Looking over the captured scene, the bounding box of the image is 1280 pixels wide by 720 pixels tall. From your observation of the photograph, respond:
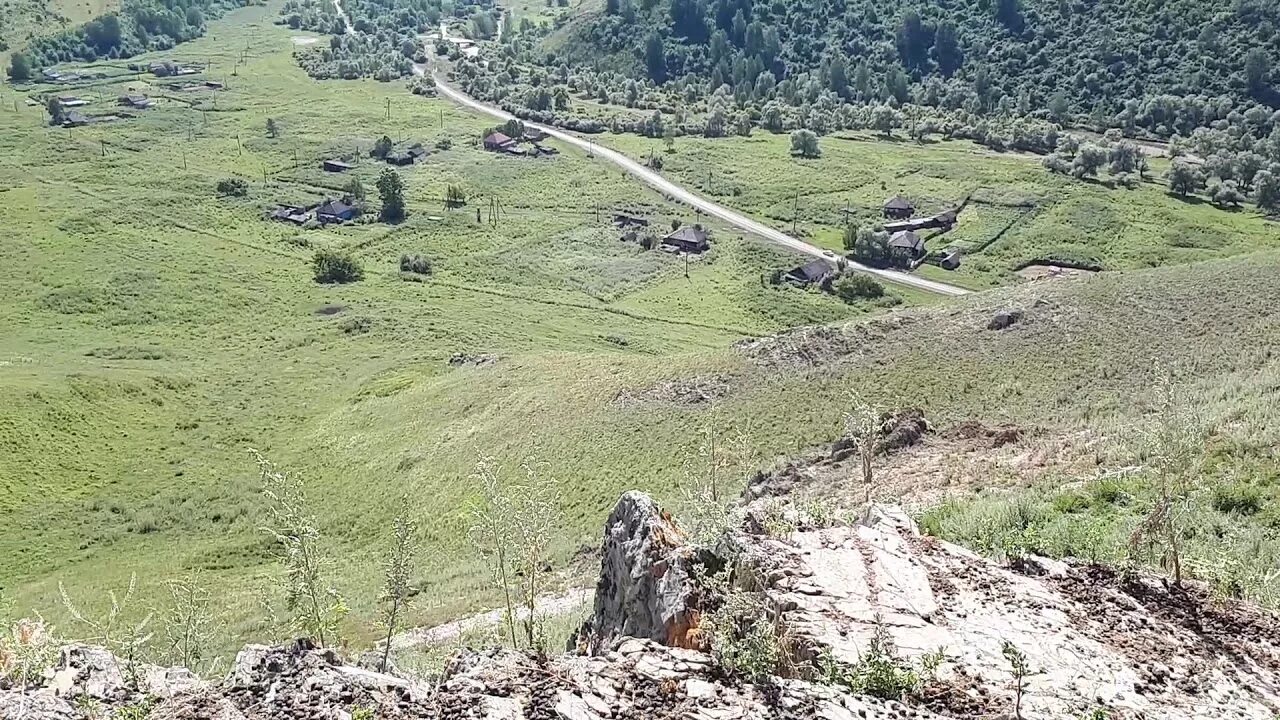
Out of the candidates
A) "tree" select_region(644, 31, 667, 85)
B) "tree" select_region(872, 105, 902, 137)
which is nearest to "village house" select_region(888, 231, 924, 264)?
"tree" select_region(872, 105, 902, 137)

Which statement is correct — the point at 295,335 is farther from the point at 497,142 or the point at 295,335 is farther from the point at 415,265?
the point at 497,142

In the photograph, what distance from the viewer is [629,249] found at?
311ft

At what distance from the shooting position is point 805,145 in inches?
5022

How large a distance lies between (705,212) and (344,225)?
130 feet

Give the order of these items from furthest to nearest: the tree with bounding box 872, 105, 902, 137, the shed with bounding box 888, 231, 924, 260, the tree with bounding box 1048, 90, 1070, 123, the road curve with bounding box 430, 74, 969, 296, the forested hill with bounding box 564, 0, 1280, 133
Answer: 1. the tree with bounding box 872, 105, 902, 137
2. the tree with bounding box 1048, 90, 1070, 123
3. the forested hill with bounding box 564, 0, 1280, 133
4. the shed with bounding box 888, 231, 924, 260
5. the road curve with bounding box 430, 74, 969, 296

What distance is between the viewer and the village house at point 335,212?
10244 centimetres

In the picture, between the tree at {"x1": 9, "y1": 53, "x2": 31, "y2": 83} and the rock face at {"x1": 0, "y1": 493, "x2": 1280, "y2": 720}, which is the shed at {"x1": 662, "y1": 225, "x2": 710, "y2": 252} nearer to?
the rock face at {"x1": 0, "y1": 493, "x2": 1280, "y2": 720}

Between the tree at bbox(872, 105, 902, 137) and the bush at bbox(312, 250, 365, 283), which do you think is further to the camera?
the tree at bbox(872, 105, 902, 137)

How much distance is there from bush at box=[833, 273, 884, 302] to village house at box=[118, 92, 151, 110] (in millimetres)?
128554

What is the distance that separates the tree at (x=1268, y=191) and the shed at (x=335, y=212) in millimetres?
97538

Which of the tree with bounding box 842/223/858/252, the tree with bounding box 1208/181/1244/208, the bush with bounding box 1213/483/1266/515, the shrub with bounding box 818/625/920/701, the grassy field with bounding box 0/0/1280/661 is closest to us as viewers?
the shrub with bounding box 818/625/920/701

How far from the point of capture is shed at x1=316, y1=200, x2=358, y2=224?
102562mm

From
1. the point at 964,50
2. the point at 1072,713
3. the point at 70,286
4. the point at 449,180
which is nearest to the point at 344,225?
the point at 449,180

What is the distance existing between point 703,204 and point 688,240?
15.5 metres
